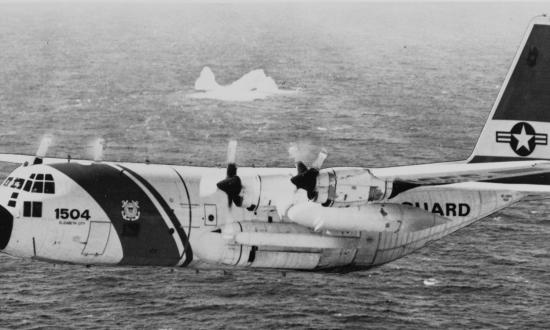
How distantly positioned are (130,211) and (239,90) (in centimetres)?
15253

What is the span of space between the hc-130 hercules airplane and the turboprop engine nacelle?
5 cm

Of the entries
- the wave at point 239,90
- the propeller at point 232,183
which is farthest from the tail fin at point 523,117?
the wave at point 239,90

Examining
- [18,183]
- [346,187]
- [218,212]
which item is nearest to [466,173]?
[346,187]

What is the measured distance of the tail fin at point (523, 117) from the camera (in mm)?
51188

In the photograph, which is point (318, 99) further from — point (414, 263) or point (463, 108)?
point (414, 263)

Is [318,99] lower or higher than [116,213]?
higher

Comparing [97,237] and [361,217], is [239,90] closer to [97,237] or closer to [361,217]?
[361,217]

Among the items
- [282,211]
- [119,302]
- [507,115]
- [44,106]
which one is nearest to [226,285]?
[119,302]

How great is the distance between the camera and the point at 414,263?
318 ft

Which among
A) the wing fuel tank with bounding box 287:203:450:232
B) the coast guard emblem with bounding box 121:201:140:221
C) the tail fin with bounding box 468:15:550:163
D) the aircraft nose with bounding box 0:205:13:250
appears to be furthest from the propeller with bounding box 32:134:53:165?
the tail fin with bounding box 468:15:550:163

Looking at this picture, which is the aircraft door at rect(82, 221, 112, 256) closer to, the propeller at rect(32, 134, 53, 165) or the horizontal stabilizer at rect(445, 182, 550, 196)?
the propeller at rect(32, 134, 53, 165)

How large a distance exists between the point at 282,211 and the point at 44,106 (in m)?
143

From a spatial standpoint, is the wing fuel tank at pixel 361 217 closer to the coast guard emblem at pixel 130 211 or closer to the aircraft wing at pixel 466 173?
the aircraft wing at pixel 466 173

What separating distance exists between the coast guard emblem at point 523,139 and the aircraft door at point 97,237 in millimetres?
25292
